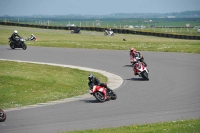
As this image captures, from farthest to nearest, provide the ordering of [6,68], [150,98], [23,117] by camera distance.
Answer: [6,68] → [150,98] → [23,117]

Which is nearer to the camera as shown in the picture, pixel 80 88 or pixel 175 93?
pixel 175 93

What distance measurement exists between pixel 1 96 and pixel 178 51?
23.2 m

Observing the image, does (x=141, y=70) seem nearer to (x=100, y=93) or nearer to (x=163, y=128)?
(x=100, y=93)

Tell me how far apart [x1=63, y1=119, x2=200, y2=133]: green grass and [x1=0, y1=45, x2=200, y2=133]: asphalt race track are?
1094 mm

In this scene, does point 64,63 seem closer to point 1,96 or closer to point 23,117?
point 1,96

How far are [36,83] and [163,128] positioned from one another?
Answer: 1250cm

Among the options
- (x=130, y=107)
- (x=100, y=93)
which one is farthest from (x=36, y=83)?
(x=130, y=107)

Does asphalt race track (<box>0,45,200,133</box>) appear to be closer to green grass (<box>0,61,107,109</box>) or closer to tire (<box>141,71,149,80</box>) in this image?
tire (<box>141,71,149,80</box>)

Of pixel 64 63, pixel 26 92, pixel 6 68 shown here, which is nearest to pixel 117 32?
pixel 64 63

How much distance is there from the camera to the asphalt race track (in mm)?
15414

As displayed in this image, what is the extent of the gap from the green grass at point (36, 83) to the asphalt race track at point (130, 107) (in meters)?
1.79

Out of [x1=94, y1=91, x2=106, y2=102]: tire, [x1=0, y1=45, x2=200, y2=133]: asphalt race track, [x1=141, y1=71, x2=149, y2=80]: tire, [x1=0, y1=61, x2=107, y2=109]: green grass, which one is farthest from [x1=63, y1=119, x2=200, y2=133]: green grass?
[x1=141, y1=71, x2=149, y2=80]: tire

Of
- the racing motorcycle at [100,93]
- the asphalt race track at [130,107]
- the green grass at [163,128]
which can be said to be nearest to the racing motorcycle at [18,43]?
the asphalt race track at [130,107]

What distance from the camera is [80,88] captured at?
24.6m
